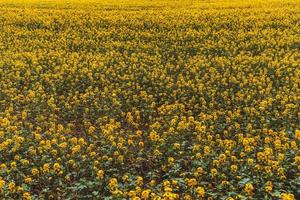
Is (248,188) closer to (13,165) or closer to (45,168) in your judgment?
(45,168)

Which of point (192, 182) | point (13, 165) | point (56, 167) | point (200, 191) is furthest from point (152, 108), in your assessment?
point (200, 191)

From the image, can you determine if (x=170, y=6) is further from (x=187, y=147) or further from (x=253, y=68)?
(x=187, y=147)

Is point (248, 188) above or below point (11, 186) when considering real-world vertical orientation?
above

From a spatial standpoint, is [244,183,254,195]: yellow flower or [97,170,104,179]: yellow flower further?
[97,170,104,179]: yellow flower

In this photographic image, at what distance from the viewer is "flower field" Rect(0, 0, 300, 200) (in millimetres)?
9180

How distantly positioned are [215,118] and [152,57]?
24.1 feet

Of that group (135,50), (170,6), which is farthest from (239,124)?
(170,6)

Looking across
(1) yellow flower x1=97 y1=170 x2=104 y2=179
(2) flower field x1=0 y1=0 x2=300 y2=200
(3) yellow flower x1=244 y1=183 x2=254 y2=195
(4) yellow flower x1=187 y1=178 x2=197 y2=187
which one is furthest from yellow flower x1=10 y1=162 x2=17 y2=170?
(3) yellow flower x1=244 y1=183 x2=254 y2=195

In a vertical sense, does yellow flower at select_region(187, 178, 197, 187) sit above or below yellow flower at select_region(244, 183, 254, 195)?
below

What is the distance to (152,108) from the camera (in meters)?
13.6

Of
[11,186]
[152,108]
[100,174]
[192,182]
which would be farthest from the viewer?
[152,108]

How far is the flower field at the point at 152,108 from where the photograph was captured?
9180 mm

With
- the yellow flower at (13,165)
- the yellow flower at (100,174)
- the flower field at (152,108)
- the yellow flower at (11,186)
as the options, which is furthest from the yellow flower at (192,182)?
the yellow flower at (13,165)

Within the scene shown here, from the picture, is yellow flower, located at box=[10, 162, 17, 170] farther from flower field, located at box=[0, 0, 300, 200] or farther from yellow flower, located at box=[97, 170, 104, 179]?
yellow flower, located at box=[97, 170, 104, 179]
